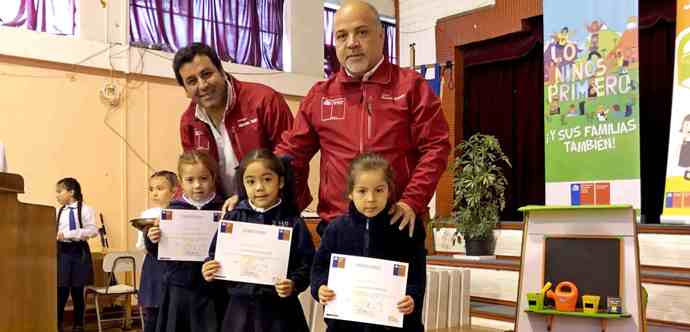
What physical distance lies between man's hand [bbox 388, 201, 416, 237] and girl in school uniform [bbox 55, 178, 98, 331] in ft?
15.4

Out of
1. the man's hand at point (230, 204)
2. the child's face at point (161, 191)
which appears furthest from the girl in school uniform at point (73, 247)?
the man's hand at point (230, 204)

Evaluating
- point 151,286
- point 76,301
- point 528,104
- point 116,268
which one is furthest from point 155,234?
point 528,104

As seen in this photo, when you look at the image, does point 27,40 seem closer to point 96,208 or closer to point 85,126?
point 85,126

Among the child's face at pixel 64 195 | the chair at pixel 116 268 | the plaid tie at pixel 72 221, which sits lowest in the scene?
the chair at pixel 116 268

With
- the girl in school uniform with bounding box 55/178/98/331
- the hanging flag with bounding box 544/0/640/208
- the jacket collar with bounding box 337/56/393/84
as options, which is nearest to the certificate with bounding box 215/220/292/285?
the jacket collar with bounding box 337/56/393/84

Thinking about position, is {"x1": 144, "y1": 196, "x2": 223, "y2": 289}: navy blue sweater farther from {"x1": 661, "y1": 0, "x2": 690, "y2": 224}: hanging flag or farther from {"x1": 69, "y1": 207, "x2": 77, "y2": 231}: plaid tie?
{"x1": 69, "y1": 207, "x2": 77, "y2": 231}: plaid tie

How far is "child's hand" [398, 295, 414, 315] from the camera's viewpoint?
6.61ft

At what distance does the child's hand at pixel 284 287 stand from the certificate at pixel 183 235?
0.41m

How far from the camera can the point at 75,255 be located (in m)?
6.09

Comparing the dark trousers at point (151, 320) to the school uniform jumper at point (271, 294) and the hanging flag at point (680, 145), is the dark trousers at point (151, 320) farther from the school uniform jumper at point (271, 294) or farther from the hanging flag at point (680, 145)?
the hanging flag at point (680, 145)

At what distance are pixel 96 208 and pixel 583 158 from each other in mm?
4894

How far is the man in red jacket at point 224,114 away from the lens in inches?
96.4

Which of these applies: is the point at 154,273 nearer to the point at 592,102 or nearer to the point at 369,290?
the point at 369,290

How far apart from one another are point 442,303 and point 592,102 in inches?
104
